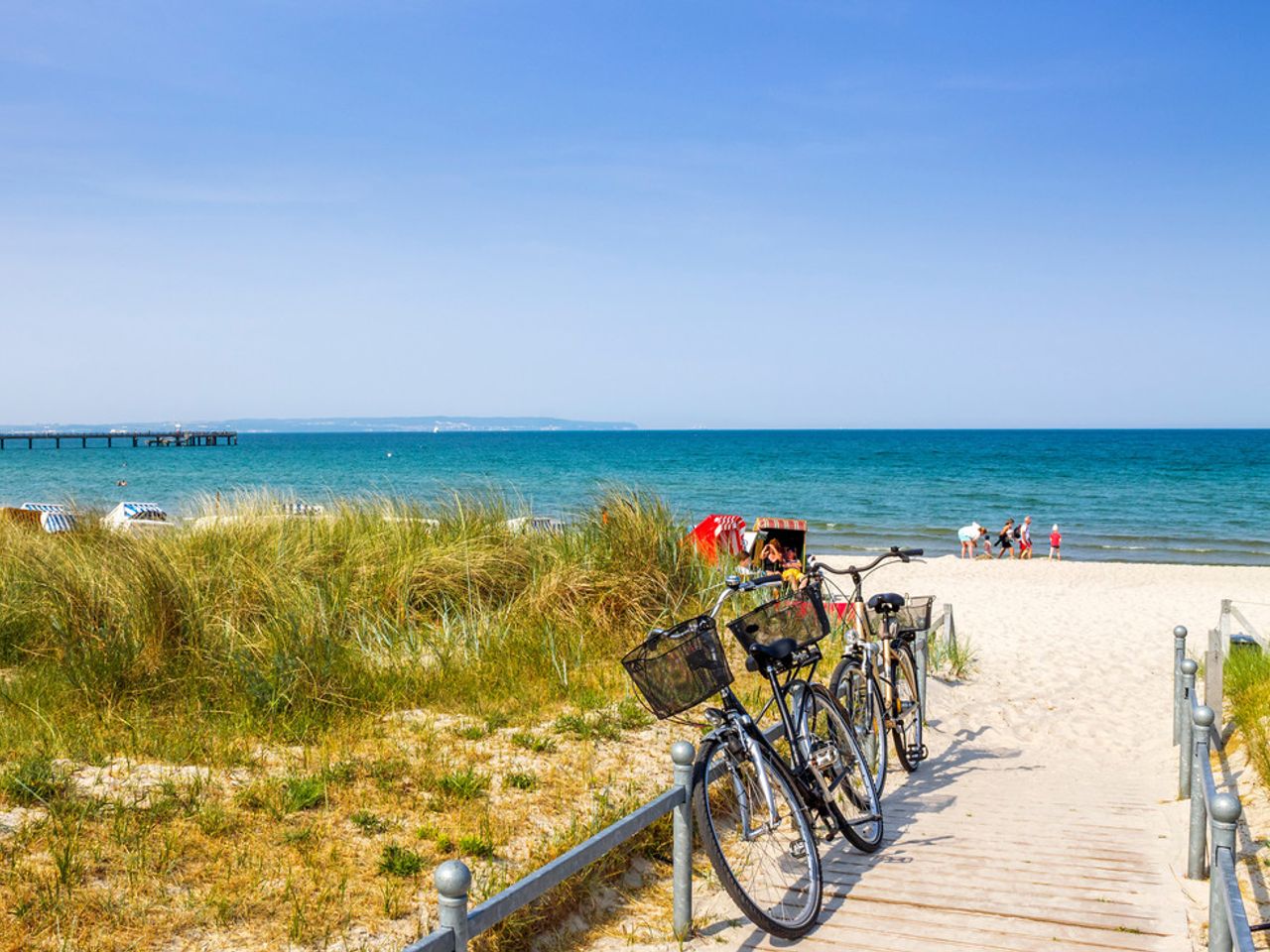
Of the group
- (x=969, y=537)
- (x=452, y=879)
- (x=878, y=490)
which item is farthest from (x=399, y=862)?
(x=878, y=490)

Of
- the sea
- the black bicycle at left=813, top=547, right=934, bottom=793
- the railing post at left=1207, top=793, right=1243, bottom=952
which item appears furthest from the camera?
the sea

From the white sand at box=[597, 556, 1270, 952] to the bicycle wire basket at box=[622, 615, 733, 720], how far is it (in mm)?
1057

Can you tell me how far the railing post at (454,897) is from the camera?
9.60 ft

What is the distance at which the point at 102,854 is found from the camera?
4.18 metres

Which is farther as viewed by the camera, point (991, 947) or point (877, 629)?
point (877, 629)

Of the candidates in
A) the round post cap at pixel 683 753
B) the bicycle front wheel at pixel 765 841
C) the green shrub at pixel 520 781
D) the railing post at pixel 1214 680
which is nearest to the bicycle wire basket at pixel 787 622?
the bicycle front wheel at pixel 765 841

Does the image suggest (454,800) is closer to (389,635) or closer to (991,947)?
(991,947)

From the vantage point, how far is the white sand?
14.3 ft

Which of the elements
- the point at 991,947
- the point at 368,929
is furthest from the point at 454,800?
the point at 991,947

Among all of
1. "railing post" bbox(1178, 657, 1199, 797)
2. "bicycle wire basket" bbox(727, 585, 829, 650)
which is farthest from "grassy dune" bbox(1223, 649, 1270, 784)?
"bicycle wire basket" bbox(727, 585, 829, 650)

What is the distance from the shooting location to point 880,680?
6.46 meters

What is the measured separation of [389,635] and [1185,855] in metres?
5.59

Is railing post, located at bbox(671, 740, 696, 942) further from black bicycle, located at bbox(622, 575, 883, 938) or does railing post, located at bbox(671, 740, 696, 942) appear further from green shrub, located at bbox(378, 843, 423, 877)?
green shrub, located at bbox(378, 843, 423, 877)

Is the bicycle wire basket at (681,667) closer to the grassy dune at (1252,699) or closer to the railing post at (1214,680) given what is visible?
the grassy dune at (1252,699)
